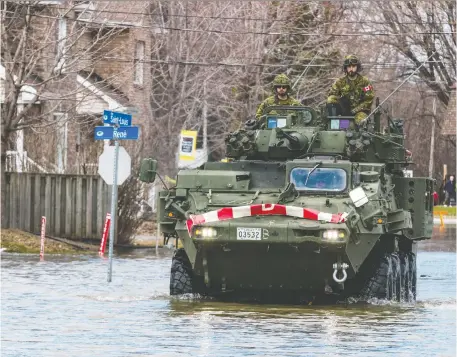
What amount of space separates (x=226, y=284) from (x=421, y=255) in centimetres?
1680

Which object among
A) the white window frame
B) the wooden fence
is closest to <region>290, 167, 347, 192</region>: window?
the wooden fence

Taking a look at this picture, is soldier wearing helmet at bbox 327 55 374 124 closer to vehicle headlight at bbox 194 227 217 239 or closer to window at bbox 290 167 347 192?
window at bbox 290 167 347 192

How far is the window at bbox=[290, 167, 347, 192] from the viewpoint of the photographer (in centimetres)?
2125

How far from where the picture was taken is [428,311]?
828 inches

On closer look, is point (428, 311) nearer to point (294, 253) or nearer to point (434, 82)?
point (294, 253)

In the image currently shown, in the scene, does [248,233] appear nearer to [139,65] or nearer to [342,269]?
[342,269]

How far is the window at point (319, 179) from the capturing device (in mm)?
21250

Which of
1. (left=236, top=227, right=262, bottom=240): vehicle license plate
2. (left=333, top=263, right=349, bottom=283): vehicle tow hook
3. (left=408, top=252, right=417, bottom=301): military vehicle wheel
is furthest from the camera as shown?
(left=408, top=252, right=417, bottom=301): military vehicle wheel

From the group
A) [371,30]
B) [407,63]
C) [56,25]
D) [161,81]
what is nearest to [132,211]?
[56,25]

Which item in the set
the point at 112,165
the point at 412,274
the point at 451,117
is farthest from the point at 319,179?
the point at 451,117

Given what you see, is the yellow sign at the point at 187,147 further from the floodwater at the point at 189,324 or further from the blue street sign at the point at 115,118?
the blue street sign at the point at 115,118

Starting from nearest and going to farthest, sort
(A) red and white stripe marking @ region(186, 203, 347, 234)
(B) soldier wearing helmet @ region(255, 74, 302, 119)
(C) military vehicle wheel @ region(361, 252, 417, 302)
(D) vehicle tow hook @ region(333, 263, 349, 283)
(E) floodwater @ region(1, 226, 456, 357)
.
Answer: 1. (E) floodwater @ region(1, 226, 456, 357)
2. (A) red and white stripe marking @ region(186, 203, 347, 234)
3. (D) vehicle tow hook @ region(333, 263, 349, 283)
4. (C) military vehicle wheel @ region(361, 252, 417, 302)
5. (B) soldier wearing helmet @ region(255, 74, 302, 119)

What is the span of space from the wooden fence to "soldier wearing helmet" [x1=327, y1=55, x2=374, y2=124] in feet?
45.4

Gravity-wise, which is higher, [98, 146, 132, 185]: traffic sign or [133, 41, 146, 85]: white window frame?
[133, 41, 146, 85]: white window frame
